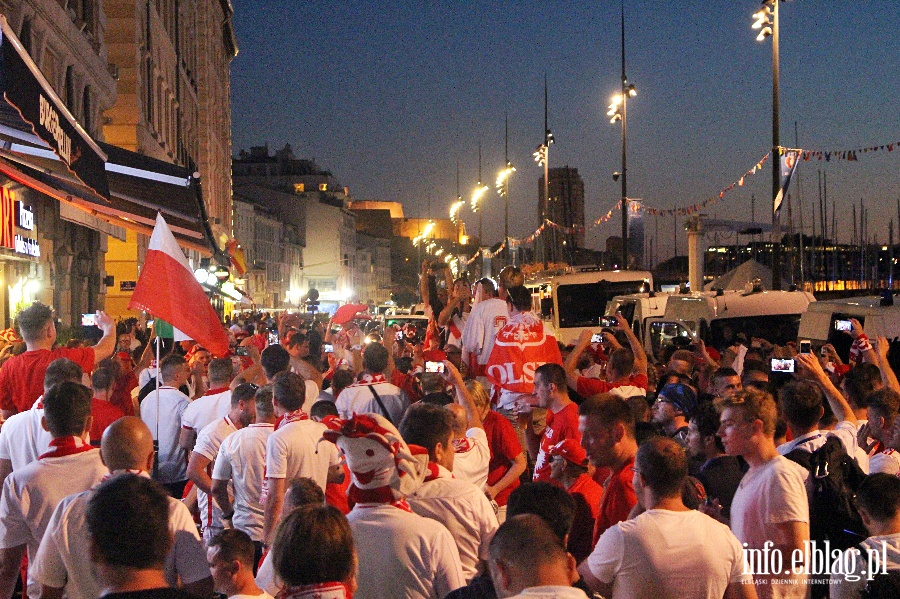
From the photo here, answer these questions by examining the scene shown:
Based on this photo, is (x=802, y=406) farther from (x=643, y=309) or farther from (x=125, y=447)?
(x=643, y=309)

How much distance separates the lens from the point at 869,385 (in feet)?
24.0

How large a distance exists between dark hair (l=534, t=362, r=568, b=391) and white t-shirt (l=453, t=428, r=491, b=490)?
2.14 ft

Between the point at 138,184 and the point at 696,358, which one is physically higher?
the point at 138,184

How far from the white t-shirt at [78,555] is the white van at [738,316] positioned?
644 inches

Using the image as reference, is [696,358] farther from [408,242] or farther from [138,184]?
[408,242]

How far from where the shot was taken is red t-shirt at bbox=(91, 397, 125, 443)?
7.19 meters

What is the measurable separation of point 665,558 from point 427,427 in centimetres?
132

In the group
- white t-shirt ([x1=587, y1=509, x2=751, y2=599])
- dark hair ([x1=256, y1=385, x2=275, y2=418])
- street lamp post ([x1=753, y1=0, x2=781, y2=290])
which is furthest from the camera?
street lamp post ([x1=753, y1=0, x2=781, y2=290])

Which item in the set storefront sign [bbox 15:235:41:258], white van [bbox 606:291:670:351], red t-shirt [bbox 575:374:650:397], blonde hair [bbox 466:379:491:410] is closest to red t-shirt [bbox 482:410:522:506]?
blonde hair [bbox 466:379:491:410]

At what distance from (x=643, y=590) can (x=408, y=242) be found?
175210mm

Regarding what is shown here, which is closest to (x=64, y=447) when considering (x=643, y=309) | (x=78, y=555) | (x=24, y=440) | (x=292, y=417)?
(x=78, y=555)

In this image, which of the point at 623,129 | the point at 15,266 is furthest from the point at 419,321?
the point at 15,266

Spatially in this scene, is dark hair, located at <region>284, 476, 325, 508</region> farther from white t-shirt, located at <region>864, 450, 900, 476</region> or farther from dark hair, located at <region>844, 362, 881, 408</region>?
dark hair, located at <region>844, 362, 881, 408</region>

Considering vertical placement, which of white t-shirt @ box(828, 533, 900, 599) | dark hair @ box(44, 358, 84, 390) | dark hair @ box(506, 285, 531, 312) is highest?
dark hair @ box(506, 285, 531, 312)
